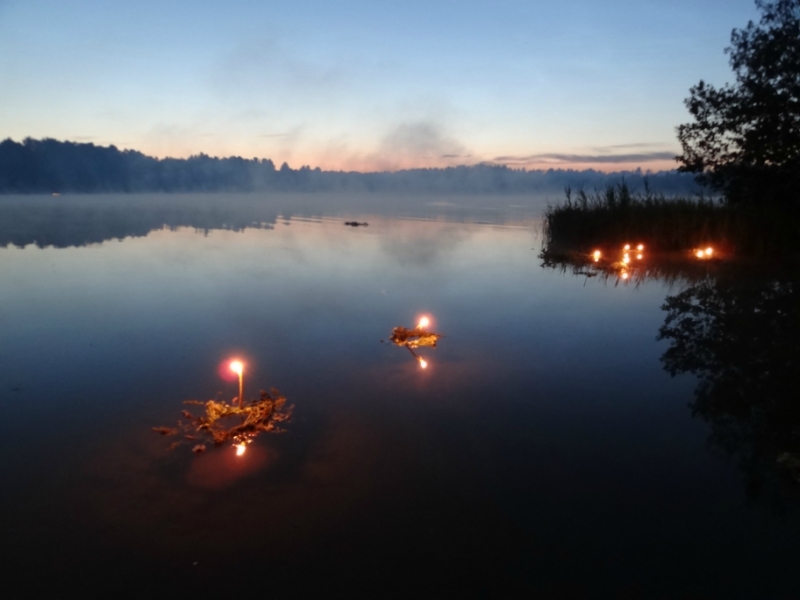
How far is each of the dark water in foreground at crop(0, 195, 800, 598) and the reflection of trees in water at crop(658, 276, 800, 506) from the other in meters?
0.03

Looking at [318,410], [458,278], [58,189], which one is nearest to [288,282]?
[458,278]

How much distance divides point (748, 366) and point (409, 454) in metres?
3.86

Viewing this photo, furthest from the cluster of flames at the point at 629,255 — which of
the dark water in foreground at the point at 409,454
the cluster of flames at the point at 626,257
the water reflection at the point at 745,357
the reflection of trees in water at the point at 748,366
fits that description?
the dark water in foreground at the point at 409,454

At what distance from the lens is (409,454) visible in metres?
3.82

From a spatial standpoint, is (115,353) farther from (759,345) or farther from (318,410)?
(759,345)

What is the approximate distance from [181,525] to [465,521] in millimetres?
1582

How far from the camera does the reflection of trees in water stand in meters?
3.79

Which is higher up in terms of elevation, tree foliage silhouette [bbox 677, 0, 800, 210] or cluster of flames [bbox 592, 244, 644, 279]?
tree foliage silhouette [bbox 677, 0, 800, 210]

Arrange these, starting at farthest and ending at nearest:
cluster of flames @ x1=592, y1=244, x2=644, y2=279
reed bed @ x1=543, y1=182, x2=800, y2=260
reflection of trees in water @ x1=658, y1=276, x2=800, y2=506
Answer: reed bed @ x1=543, y1=182, x2=800, y2=260 → cluster of flames @ x1=592, y1=244, x2=644, y2=279 → reflection of trees in water @ x1=658, y1=276, x2=800, y2=506

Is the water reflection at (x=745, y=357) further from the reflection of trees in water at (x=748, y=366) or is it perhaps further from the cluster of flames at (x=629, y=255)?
the cluster of flames at (x=629, y=255)

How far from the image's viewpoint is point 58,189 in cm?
10200

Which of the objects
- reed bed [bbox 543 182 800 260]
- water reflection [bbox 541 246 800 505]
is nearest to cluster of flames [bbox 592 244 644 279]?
water reflection [bbox 541 246 800 505]

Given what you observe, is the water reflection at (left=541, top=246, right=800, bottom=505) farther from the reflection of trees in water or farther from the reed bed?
the reed bed

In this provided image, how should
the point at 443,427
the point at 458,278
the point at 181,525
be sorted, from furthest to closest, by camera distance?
the point at 458,278 < the point at 443,427 < the point at 181,525
